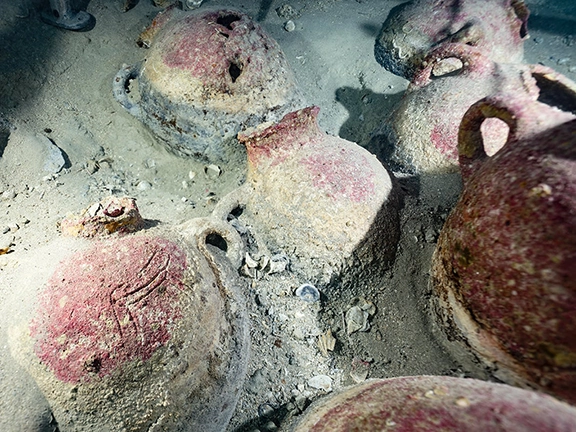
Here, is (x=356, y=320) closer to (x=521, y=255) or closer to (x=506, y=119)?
(x=521, y=255)

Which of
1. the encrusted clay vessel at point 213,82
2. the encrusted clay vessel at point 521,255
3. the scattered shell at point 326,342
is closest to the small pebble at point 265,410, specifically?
the scattered shell at point 326,342

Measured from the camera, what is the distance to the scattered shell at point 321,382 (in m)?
1.51

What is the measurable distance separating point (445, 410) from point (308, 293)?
985 mm

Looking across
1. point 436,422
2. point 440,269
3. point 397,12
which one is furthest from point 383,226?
point 397,12

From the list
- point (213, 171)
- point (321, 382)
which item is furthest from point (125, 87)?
point (321, 382)

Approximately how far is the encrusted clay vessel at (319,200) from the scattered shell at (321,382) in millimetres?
429

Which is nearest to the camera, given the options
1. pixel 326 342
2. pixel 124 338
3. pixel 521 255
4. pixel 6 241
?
pixel 521 255

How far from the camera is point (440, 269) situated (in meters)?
1.26

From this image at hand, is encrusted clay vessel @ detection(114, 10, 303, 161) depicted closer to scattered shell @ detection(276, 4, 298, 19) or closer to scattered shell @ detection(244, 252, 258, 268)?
scattered shell @ detection(244, 252, 258, 268)

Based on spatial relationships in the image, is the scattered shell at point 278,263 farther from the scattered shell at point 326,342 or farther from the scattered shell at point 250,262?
the scattered shell at point 326,342

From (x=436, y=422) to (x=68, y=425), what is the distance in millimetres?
1053

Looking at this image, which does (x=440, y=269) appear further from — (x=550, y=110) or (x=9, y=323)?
(x=9, y=323)

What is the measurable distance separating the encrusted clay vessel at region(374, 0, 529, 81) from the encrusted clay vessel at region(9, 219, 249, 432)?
8.97ft

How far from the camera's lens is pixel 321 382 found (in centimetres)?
152
